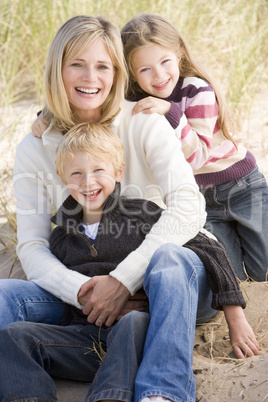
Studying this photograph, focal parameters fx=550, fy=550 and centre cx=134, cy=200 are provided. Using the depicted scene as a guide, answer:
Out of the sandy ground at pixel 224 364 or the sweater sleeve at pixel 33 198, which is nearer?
the sandy ground at pixel 224 364

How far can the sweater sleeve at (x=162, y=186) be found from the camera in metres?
2.14

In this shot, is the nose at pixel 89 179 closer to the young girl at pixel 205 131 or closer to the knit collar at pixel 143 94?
the young girl at pixel 205 131

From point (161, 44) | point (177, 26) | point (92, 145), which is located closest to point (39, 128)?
point (92, 145)

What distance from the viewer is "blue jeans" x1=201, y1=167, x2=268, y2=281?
2832 mm

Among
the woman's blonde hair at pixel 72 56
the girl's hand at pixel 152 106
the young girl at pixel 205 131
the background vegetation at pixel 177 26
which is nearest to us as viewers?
the woman's blonde hair at pixel 72 56

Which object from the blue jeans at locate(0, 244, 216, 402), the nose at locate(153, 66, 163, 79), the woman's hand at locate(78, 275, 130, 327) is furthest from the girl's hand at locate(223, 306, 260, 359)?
the nose at locate(153, 66, 163, 79)

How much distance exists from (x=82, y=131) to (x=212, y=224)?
0.94 meters

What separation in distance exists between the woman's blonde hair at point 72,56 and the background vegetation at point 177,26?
1.84 meters

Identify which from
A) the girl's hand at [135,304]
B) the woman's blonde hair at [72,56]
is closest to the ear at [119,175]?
the woman's blonde hair at [72,56]

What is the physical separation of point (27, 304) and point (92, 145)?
0.70 metres

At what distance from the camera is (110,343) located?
6.31 ft

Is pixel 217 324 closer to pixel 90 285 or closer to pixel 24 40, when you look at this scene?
pixel 90 285

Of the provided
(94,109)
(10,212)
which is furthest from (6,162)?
(94,109)

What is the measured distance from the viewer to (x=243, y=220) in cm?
285
